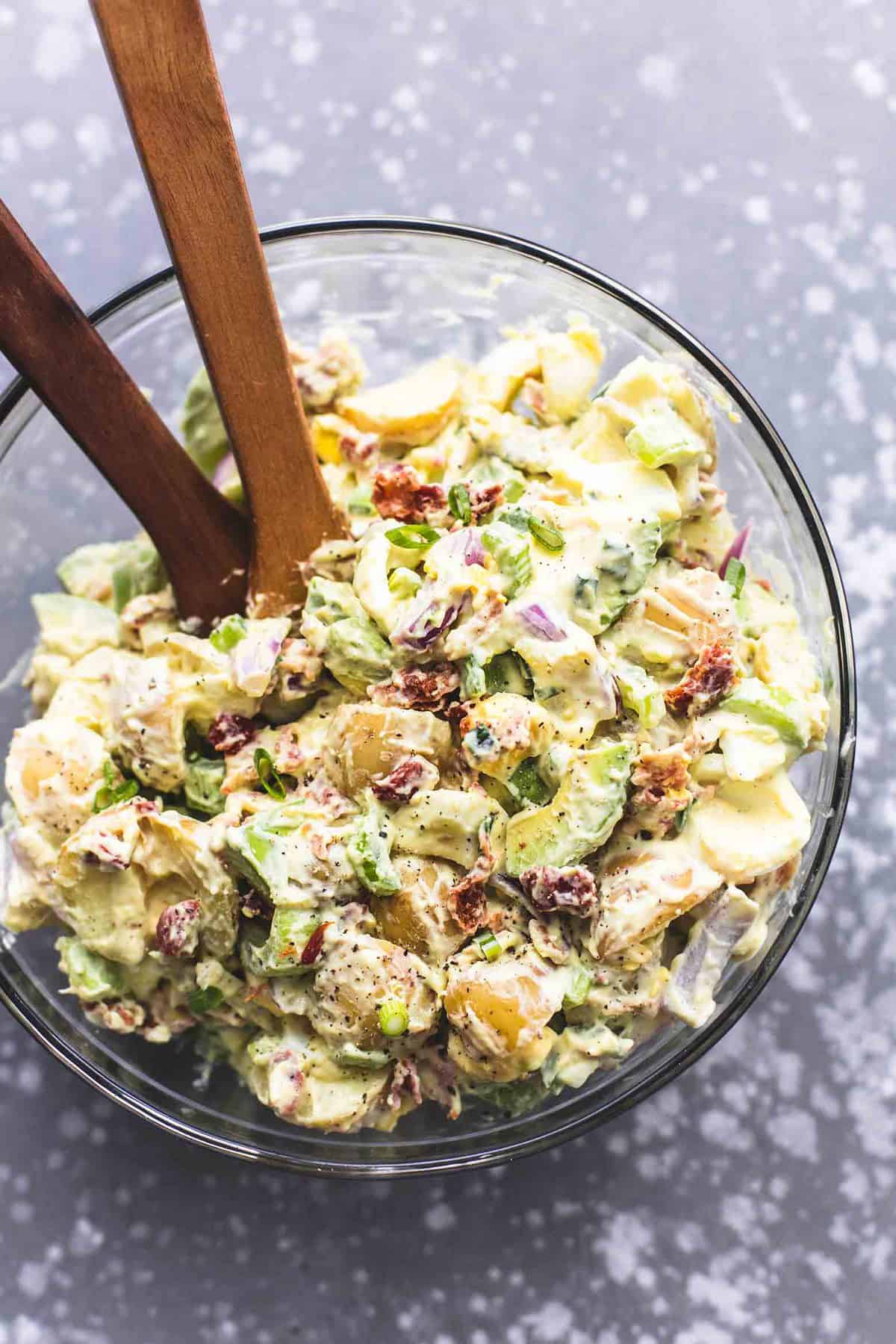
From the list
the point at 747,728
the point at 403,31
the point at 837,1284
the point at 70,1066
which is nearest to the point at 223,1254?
the point at 70,1066

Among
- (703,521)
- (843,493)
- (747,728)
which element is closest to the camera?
(747,728)

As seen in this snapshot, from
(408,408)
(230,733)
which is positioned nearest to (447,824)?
(230,733)

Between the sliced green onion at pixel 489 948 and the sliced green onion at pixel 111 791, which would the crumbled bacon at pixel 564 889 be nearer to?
the sliced green onion at pixel 489 948

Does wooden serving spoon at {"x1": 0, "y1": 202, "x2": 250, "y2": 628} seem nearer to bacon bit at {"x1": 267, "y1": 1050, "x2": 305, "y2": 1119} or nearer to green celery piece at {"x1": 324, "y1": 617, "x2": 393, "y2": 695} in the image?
green celery piece at {"x1": 324, "y1": 617, "x2": 393, "y2": 695}

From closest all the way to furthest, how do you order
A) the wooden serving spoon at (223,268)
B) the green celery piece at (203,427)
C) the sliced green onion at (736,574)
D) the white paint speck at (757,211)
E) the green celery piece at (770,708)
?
the wooden serving spoon at (223,268)
the green celery piece at (770,708)
the sliced green onion at (736,574)
the green celery piece at (203,427)
the white paint speck at (757,211)

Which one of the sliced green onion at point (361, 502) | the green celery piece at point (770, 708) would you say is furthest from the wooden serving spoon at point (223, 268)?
the green celery piece at point (770, 708)

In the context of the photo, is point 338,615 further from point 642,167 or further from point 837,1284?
point 837,1284
